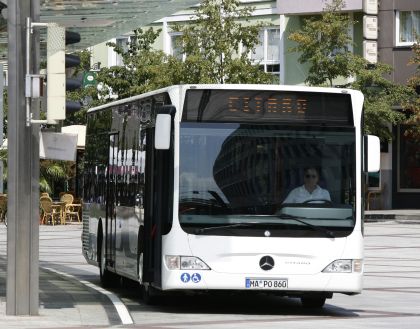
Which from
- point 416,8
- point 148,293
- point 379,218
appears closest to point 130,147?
point 148,293

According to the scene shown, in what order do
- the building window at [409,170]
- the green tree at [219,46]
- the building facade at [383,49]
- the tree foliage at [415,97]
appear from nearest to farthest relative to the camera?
the tree foliage at [415,97], the green tree at [219,46], the building facade at [383,49], the building window at [409,170]

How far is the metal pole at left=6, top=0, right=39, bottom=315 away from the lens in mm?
15984

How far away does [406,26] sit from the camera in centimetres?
5850

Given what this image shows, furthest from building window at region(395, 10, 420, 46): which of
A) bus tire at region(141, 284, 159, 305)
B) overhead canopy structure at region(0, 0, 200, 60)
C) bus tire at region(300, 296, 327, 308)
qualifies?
bus tire at region(141, 284, 159, 305)

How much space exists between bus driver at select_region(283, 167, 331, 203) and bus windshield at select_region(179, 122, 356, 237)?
0.03 meters

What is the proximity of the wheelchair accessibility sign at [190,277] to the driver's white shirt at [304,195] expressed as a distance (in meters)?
1.34

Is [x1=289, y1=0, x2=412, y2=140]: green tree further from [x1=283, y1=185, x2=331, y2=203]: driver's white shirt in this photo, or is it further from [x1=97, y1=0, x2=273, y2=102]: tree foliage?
[x1=283, y1=185, x2=331, y2=203]: driver's white shirt

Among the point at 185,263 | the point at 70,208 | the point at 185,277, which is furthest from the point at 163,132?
the point at 70,208

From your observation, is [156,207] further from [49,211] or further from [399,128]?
[399,128]

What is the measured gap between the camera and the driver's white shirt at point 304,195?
17.2m

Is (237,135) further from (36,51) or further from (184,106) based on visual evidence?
(36,51)

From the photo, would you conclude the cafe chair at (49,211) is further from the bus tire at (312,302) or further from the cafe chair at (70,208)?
the bus tire at (312,302)

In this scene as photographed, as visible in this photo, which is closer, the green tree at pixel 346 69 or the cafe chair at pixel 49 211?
the cafe chair at pixel 49 211

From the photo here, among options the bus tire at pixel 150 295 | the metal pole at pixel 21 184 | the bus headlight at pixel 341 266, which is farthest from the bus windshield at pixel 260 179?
the metal pole at pixel 21 184
